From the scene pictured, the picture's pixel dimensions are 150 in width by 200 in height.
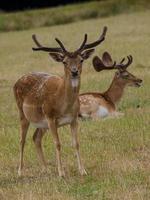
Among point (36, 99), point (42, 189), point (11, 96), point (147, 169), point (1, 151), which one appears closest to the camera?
point (42, 189)

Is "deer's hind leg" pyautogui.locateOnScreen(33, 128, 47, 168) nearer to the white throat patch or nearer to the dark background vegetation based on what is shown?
the white throat patch


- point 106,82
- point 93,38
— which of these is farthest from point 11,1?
point 106,82

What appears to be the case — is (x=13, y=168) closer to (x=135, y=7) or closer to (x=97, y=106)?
(x=97, y=106)

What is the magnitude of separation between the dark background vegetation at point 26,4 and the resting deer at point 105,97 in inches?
1438

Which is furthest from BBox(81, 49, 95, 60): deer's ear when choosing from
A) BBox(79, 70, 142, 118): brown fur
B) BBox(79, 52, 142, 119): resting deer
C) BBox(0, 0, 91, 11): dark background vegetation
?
BBox(0, 0, 91, 11): dark background vegetation

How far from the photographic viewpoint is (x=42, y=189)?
7.93 meters

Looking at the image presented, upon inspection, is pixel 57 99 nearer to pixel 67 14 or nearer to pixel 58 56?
pixel 58 56

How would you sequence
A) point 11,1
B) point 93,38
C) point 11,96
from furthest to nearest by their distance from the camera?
point 11,1
point 93,38
point 11,96

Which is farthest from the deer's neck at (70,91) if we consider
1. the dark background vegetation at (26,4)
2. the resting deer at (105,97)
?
the dark background vegetation at (26,4)

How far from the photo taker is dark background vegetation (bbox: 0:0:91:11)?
169 ft

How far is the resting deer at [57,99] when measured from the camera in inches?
345

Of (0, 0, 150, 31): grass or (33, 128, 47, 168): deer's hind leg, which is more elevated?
(33, 128, 47, 168): deer's hind leg

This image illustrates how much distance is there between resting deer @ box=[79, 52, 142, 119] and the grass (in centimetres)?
2933

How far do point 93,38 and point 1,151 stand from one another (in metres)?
22.6
